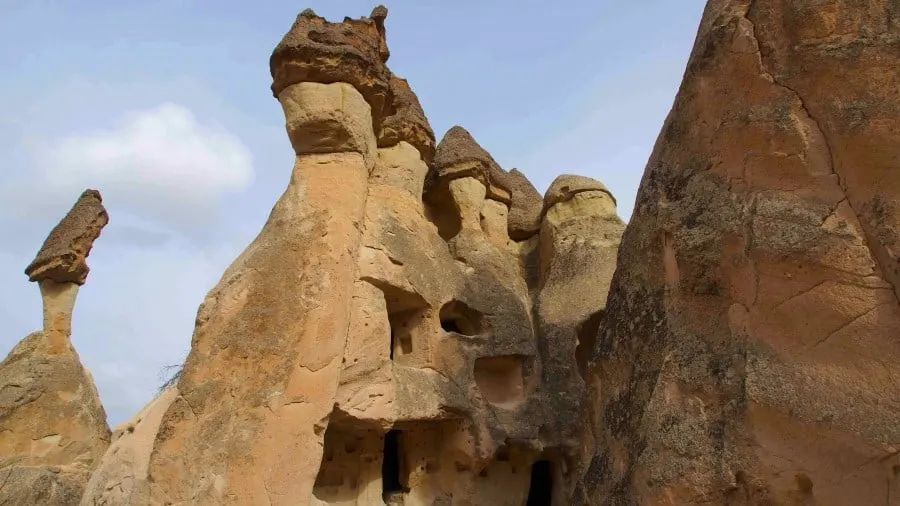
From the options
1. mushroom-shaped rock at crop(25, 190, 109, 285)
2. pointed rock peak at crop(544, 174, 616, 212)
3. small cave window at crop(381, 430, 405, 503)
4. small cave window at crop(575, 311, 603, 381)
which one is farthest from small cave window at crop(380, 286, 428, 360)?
mushroom-shaped rock at crop(25, 190, 109, 285)

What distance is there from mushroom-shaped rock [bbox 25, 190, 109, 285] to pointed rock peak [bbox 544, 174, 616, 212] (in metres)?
6.11

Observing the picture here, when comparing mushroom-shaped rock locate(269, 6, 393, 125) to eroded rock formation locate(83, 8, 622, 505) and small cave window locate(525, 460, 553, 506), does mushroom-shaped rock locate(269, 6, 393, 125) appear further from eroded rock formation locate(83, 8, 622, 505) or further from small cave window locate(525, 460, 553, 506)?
small cave window locate(525, 460, 553, 506)

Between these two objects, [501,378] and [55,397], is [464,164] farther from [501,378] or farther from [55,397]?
[55,397]

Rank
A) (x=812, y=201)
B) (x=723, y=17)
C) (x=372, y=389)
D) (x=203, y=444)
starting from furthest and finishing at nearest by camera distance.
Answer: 1. (x=372, y=389)
2. (x=203, y=444)
3. (x=723, y=17)
4. (x=812, y=201)

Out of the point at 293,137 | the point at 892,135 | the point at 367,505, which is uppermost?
the point at 293,137

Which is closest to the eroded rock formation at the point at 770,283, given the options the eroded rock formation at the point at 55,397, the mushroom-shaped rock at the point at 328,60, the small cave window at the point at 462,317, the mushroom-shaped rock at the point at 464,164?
the mushroom-shaped rock at the point at 328,60

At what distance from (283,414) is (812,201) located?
389 centimetres

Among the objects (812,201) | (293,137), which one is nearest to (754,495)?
(812,201)

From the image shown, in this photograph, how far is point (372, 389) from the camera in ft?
21.1

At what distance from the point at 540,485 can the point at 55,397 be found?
5994mm

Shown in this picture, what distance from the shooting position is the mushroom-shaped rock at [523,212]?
11.0m

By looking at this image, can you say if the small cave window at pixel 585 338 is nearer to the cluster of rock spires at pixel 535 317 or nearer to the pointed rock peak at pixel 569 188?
the cluster of rock spires at pixel 535 317

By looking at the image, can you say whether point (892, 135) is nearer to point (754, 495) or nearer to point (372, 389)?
point (754, 495)

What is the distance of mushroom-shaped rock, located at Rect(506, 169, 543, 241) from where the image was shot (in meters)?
11.0
